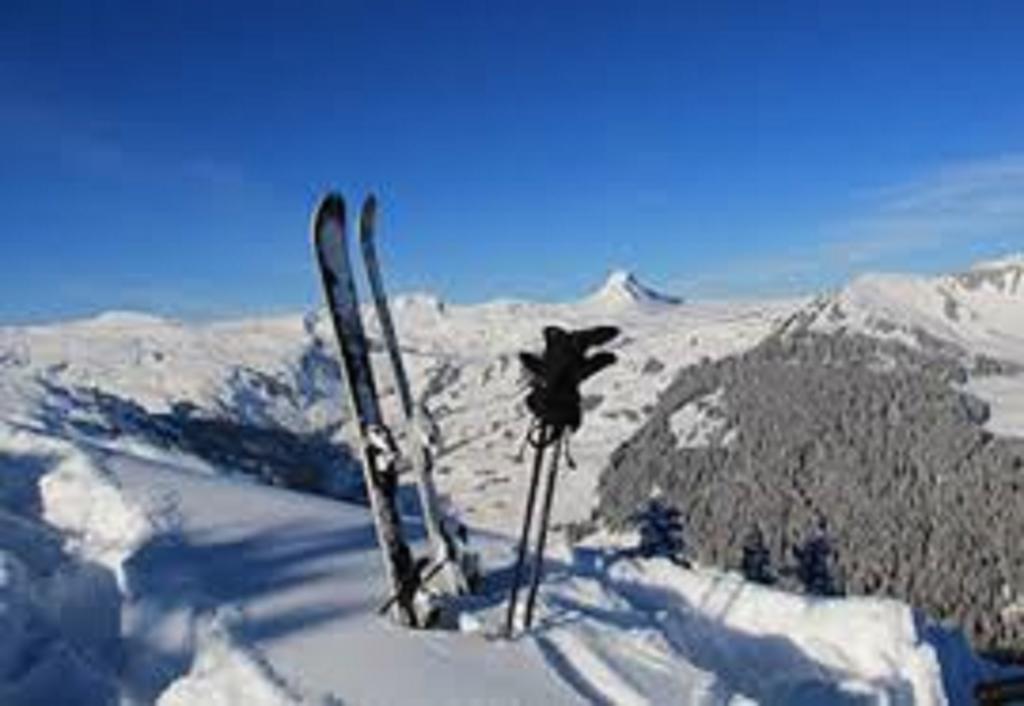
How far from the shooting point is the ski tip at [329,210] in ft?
56.0

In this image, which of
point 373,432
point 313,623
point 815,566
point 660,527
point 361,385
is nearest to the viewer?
point 313,623

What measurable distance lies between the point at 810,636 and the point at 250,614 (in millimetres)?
6949

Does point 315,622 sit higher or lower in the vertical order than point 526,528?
lower

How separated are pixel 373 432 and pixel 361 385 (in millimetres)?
792

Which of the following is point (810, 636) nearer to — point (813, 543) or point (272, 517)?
point (272, 517)

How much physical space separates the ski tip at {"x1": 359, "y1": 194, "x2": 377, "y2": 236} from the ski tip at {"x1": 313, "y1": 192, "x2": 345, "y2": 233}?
1392mm

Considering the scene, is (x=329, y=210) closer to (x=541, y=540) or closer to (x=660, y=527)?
(x=541, y=540)

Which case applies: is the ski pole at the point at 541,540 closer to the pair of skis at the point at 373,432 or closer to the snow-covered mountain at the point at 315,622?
the snow-covered mountain at the point at 315,622

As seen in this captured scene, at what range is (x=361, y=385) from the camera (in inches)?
680

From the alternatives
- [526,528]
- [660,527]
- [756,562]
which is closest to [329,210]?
[526,528]

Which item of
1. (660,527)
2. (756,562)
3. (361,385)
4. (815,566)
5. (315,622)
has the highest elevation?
(361,385)

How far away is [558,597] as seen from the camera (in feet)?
55.5

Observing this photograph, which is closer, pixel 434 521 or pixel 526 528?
pixel 526 528

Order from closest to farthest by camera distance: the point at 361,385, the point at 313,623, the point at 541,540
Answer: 1. the point at 313,623
2. the point at 541,540
3. the point at 361,385
